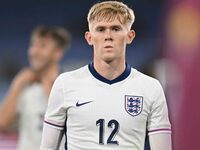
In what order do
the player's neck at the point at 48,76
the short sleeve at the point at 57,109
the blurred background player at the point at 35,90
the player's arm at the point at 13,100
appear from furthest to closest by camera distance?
the player's arm at the point at 13,100, the blurred background player at the point at 35,90, the player's neck at the point at 48,76, the short sleeve at the point at 57,109

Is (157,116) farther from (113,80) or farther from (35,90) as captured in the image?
(35,90)

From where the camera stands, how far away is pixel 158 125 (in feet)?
9.94

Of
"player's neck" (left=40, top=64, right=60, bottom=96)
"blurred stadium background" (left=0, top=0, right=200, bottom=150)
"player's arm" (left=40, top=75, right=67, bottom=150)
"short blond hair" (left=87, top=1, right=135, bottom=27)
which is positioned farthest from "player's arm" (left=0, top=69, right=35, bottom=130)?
"blurred stadium background" (left=0, top=0, right=200, bottom=150)

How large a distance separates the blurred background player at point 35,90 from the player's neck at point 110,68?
2.70m

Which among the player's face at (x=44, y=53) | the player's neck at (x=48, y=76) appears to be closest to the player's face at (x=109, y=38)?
the player's neck at (x=48, y=76)

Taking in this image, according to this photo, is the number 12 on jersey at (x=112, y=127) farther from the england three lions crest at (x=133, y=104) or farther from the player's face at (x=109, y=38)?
the player's face at (x=109, y=38)

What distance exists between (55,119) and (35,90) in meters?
2.95

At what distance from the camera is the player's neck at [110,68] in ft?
10.00

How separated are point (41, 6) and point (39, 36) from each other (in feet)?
20.8

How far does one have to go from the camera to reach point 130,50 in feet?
39.1

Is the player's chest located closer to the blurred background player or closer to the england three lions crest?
the england three lions crest

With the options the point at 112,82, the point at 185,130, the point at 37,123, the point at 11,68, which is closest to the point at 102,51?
the point at 112,82

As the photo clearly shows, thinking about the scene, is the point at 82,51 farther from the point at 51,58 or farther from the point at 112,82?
the point at 112,82

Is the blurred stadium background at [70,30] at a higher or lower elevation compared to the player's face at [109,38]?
higher
